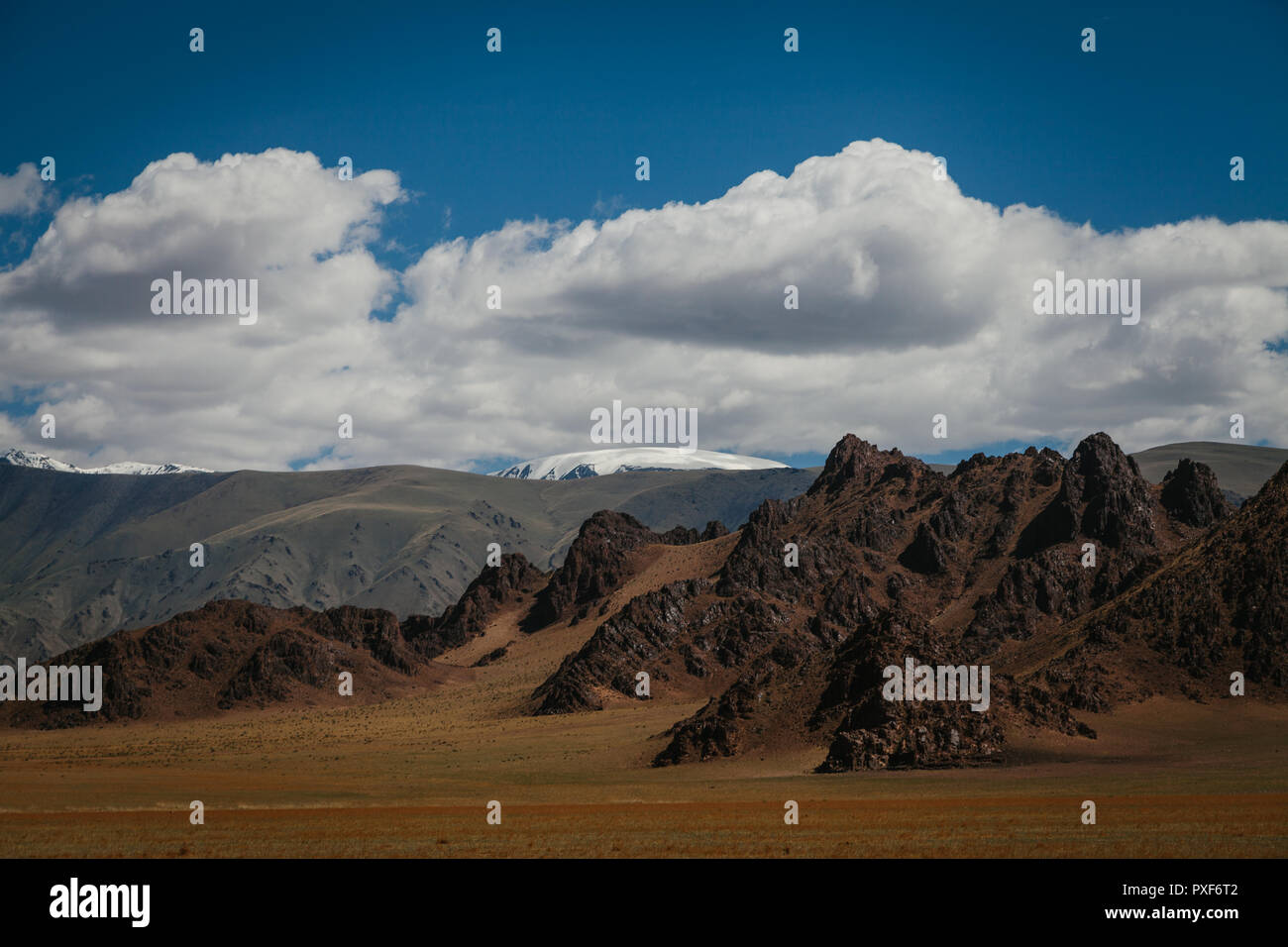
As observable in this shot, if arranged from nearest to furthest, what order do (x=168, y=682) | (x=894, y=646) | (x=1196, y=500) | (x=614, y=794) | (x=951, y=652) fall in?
(x=614, y=794), (x=894, y=646), (x=951, y=652), (x=168, y=682), (x=1196, y=500)

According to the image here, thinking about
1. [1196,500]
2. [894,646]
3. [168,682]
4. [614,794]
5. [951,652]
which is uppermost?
[1196,500]

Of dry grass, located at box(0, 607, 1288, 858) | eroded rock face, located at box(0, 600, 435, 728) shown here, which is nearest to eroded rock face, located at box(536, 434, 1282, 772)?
dry grass, located at box(0, 607, 1288, 858)

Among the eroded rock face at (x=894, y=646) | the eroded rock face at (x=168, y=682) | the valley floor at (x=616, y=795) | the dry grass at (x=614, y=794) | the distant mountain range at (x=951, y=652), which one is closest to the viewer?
the valley floor at (x=616, y=795)

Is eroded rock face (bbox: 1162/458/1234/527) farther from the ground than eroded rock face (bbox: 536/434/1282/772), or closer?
farther from the ground

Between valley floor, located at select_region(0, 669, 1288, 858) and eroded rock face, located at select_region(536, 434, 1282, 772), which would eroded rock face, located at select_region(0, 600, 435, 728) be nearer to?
valley floor, located at select_region(0, 669, 1288, 858)

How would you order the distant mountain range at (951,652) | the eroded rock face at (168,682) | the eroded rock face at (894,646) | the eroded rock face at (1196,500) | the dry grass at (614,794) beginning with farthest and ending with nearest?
1. the eroded rock face at (1196,500)
2. the eroded rock face at (168,682)
3. the distant mountain range at (951,652)
4. the eroded rock face at (894,646)
5. the dry grass at (614,794)

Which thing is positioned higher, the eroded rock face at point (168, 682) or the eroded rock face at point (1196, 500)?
the eroded rock face at point (1196, 500)

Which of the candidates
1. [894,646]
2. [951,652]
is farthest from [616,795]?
[951,652]

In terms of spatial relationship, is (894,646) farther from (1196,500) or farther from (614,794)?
(1196,500)

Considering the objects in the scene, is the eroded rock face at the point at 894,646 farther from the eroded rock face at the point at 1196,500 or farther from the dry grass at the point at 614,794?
the dry grass at the point at 614,794

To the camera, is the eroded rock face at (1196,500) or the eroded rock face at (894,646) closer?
the eroded rock face at (894,646)

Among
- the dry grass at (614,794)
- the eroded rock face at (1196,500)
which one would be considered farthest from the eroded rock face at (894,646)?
the dry grass at (614,794)
